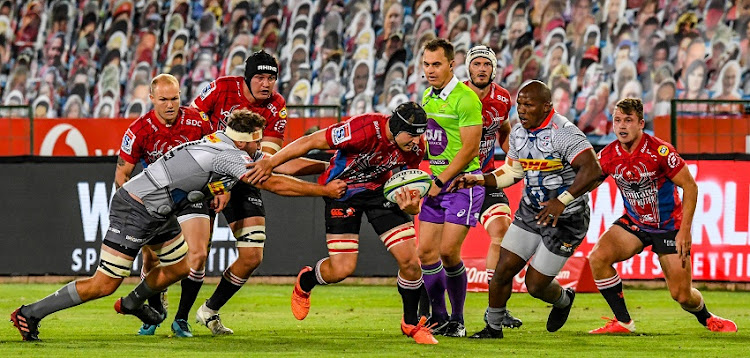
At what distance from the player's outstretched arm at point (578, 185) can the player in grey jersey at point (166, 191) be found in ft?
5.43

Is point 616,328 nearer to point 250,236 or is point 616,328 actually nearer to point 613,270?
point 613,270

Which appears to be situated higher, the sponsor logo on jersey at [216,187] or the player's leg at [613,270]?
the sponsor logo on jersey at [216,187]

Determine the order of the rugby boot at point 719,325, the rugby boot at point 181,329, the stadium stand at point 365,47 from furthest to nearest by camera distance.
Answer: the stadium stand at point 365,47 → the rugby boot at point 719,325 → the rugby boot at point 181,329

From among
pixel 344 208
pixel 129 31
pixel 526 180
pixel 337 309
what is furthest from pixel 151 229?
pixel 129 31

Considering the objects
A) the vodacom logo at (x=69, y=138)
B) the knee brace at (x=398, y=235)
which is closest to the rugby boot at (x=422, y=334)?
the knee brace at (x=398, y=235)

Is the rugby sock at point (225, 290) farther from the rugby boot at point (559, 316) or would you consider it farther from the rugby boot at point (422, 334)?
the rugby boot at point (559, 316)

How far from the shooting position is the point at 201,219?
9.48m

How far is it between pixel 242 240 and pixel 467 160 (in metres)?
2.07

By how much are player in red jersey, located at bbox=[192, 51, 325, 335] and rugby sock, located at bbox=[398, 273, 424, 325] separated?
1.28 meters

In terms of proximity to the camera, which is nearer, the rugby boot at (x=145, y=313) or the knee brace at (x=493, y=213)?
the rugby boot at (x=145, y=313)

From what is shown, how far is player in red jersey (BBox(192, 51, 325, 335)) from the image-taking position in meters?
9.55

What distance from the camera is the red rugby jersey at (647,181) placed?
31.1 ft

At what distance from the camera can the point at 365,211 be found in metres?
9.13

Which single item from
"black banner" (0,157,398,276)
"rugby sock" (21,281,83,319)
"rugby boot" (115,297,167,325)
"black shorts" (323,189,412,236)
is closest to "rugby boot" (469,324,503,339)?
"black shorts" (323,189,412,236)
